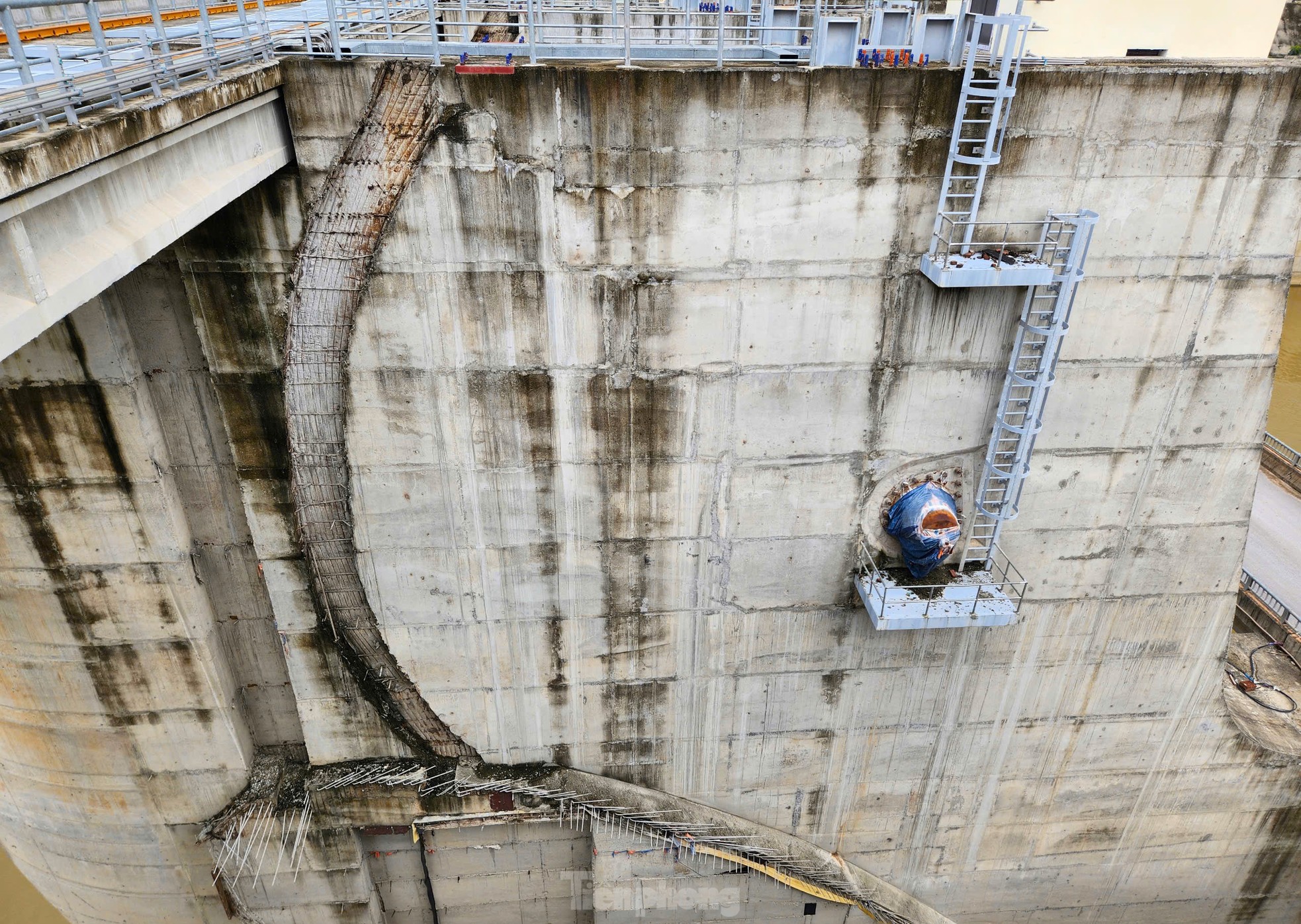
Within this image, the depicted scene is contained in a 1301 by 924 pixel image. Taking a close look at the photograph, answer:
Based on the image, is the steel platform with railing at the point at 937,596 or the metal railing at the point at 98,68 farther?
the steel platform with railing at the point at 937,596

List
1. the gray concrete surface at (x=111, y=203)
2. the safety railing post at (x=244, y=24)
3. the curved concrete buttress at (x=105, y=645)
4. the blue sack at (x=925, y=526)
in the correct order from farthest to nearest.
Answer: the blue sack at (x=925, y=526) → the curved concrete buttress at (x=105, y=645) → the safety railing post at (x=244, y=24) → the gray concrete surface at (x=111, y=203)

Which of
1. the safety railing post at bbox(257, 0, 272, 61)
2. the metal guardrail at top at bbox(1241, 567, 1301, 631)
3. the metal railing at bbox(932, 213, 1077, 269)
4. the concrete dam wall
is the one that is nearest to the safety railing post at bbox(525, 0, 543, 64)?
the concrete dam wall

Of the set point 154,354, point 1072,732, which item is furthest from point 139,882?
point 1072,732

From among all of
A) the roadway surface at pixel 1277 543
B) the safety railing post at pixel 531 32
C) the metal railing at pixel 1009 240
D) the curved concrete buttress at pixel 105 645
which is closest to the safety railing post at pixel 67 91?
the curved concrete buttress at pixel 105 645

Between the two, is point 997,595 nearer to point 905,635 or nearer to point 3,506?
point 905,635

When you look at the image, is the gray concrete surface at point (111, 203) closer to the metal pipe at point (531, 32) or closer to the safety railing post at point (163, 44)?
the safety railing post at point (163, 44)

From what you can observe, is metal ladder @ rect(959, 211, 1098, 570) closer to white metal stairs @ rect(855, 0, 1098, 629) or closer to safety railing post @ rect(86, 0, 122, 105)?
white metal stairs @ rect(855, 0, 1098, 629)
